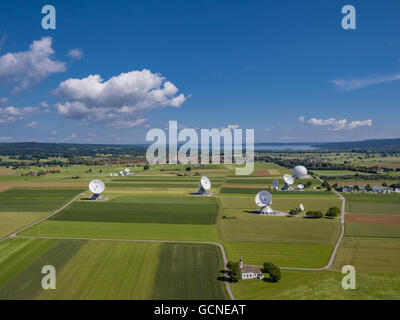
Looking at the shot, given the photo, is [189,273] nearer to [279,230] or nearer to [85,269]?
[85,269]

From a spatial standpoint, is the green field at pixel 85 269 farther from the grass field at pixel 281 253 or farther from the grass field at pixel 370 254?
the grass field at pixel 370 254

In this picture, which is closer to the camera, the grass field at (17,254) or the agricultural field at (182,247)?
the agricultural field at (182,247)

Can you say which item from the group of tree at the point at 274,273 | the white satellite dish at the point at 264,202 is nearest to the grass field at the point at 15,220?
the group of tree at the point at 274,273

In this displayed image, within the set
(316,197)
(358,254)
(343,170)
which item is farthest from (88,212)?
(343,170)

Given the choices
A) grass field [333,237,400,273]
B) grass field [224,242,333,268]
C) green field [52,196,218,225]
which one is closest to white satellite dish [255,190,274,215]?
green field [52,196,218,225]

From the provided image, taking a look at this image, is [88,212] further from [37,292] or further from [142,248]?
[37,292]

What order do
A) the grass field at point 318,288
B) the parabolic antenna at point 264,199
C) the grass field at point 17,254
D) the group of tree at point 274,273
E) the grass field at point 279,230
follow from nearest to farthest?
the grass field at point 318,288 → the group of tree at point 274,273 → the grass field at point 17,254 → the grass field at point 279,230 → the parabolic antenna at point 264,199

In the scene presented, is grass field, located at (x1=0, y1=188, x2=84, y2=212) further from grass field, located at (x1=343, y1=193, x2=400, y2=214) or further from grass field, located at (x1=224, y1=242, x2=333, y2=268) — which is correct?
grass field, located at (x1=343, y1=193, x2=400, y2=214)
